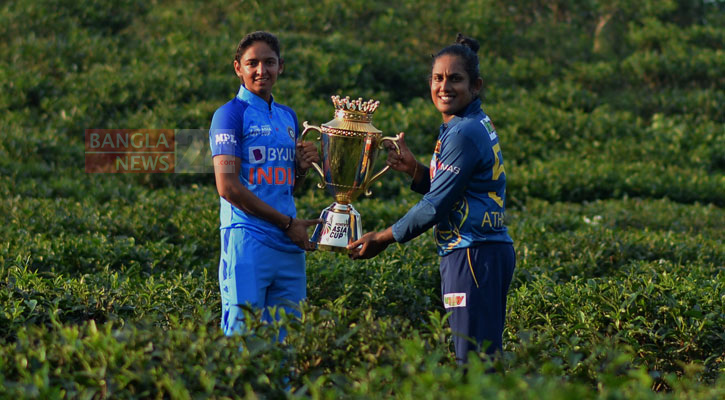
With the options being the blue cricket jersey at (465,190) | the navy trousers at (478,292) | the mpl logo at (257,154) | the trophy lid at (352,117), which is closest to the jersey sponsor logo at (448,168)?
the blue cricket jersey at (465,190)

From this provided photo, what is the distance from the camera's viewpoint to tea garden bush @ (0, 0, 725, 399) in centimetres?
288

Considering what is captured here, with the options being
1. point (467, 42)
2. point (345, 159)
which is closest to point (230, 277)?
point (345, 159)

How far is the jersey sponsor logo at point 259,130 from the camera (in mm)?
→ 3891

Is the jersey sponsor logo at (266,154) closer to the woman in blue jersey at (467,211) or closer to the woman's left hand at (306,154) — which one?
the woman's left hand at (306,154)

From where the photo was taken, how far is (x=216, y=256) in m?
6.65

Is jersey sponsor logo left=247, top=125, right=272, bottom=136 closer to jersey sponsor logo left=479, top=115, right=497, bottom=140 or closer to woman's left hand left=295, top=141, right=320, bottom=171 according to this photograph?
woman's left hand left=295, top=141, right=320, bottom=171

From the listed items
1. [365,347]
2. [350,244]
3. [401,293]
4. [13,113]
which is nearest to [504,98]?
[13,113]

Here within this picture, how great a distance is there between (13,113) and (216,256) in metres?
6.22

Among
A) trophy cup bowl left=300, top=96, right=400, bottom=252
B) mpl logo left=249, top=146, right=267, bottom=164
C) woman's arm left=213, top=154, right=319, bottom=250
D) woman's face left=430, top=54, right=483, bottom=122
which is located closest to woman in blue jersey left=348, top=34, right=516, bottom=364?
woman's face left=430, top=54, right=483, bottom=122

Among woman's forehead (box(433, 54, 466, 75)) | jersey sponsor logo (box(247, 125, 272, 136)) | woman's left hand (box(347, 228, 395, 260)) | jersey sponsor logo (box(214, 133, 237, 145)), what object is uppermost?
woman's forehead (box(433, 54, 466, 75))

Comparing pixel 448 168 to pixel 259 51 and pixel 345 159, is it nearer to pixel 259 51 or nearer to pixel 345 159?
pixel 345 159

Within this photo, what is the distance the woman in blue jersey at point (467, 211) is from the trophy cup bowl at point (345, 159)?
0.44 meters

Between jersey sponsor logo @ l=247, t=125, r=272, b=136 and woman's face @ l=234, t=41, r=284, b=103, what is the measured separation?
0.19m

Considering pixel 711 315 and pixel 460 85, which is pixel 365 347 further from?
pixel 711 315
